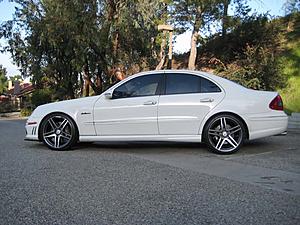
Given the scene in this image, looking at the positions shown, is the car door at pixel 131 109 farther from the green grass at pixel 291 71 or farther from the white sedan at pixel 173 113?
the green grass at pixel 291 71

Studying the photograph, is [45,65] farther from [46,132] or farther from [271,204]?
[271,204]

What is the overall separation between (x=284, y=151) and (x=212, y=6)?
1429cm

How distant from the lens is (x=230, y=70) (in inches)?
713

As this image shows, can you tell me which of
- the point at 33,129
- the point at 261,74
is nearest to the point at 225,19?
the point at 261,74

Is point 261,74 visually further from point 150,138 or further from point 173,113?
point 150,138

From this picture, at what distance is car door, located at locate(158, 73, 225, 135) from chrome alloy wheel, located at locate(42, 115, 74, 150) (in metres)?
1.89

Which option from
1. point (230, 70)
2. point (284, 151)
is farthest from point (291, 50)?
point (284, 151)

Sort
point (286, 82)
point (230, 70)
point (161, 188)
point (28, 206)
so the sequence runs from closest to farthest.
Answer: point (28, 206), point (161, 188), point (286, 82), point (230, 70)

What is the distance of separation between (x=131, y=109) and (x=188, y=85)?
→ 1.16 meters

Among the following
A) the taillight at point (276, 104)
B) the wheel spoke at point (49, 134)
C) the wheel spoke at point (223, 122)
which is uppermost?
the taillight at point (276, 104)

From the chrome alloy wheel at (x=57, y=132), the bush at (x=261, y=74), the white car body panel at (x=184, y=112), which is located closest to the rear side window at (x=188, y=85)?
the white car body panel at (x=184, y=112)

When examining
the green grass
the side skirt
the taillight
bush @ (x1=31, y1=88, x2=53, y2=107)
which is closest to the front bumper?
the side skirt

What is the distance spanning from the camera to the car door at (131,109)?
7160 mm

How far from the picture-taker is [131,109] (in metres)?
7.21
